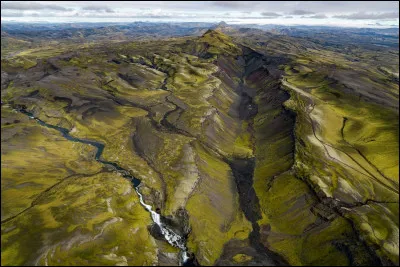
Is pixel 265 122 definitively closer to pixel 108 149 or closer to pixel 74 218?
pixel 108 149

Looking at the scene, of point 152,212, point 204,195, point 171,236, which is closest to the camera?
point 171,236

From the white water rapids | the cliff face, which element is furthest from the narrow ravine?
the cliff face

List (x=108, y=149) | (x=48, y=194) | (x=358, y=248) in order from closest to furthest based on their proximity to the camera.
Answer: (x=358, y=248) → (x=48, y=194) → (x=108, y=149)

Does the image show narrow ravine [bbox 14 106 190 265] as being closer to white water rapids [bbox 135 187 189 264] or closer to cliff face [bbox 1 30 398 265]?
white water rapids [bbox 135 187 189 264]

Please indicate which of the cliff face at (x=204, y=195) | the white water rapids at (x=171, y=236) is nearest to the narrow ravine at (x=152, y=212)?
the white water rapids at (x=171, y=236)

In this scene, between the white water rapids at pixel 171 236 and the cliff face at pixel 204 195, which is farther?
the white water rapids at pixel 171 236

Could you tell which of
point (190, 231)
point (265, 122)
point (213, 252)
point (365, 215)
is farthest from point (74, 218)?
point (265, 122)

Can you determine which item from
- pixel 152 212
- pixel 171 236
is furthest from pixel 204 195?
pixel 171 236

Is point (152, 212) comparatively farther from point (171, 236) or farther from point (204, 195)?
point (204, 195)

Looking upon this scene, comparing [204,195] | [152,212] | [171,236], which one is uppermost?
[204,195]

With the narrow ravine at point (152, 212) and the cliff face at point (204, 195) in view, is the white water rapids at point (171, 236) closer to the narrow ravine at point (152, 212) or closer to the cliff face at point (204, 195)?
the narrow ravine at point (152, 212)

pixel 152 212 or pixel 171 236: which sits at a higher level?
pixel 171 236
